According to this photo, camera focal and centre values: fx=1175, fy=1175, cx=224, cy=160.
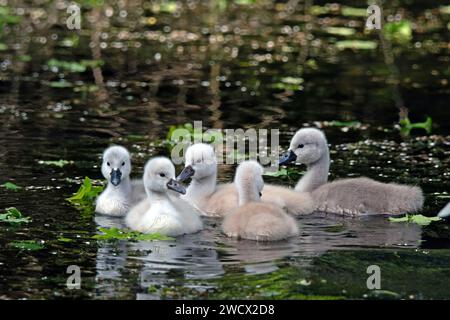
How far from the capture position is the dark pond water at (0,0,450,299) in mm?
8617

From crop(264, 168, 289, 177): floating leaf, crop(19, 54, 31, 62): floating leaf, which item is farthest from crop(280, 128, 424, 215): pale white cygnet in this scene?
crop(19, 54, 31, 62): floating leaf

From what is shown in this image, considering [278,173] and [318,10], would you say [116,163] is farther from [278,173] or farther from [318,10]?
[318,10]

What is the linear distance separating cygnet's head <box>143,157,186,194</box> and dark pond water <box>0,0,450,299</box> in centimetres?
53

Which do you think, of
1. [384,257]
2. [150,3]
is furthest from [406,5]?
[384,257]

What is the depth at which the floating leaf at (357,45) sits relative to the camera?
20.5 metres

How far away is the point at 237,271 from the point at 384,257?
125 cm

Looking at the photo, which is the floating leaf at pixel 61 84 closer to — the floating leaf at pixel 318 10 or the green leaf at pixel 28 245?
the green leaf at pixel 28 245

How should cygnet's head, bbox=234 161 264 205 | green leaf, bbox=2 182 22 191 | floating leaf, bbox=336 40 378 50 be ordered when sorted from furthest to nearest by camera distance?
floating leaf, bbox=336 40 378 50
green leaf, bbox=2 182 22 191
cygnet's head, bbox=234 161 264 205

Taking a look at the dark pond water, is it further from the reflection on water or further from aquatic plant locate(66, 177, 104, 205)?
aquatic plant locate(66, 177, 104, 205)

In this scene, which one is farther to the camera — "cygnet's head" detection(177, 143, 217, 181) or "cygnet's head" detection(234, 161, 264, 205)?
"cygnet's head" detection(177, 143, 217, 181)

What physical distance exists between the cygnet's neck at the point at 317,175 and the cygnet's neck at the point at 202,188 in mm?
932

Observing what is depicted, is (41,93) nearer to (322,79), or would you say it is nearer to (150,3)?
(322,79)

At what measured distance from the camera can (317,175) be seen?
11.4 meters

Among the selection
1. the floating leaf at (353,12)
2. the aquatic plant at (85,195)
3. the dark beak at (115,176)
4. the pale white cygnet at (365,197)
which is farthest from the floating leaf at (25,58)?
the pale white cygnet at (365,197)
